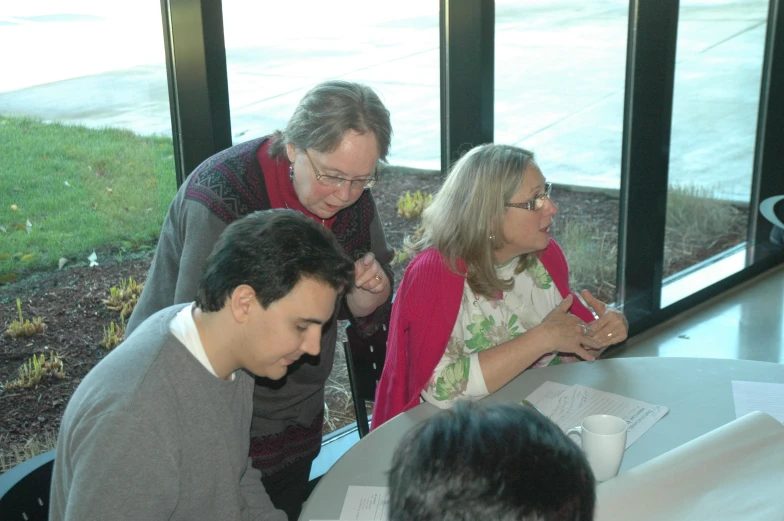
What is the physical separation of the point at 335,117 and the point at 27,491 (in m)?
1.06

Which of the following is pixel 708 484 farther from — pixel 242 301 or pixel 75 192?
pixel 75 192

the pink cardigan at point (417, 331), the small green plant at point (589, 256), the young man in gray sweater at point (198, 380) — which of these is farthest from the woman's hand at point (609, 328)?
the small green plant at point (589, 256)

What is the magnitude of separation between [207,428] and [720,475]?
3.09 feet

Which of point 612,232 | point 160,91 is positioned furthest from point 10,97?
point 612,232

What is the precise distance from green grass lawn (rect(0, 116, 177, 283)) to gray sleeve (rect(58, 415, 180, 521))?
3.63ft

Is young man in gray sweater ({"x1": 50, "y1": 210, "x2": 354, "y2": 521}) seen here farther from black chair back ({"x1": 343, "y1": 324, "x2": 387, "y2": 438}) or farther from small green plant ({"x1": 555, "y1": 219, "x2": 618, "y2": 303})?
small green plant ({"x1": 555, "y1": 219, "x2": 618, "y2": 303})

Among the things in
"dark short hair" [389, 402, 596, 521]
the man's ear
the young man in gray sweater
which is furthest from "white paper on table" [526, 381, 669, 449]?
"dark short hair" [389, 402, 596, 521]

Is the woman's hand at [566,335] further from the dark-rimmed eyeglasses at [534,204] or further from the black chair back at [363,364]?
the black chair back at [363,364]

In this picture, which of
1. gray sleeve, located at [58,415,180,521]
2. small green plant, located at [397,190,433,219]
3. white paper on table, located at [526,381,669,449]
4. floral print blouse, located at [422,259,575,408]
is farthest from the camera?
small green plant, located at [397,190,433,219]

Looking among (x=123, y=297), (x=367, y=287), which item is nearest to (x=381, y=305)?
(x=367, y=287)

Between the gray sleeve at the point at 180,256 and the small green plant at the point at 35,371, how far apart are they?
55cm

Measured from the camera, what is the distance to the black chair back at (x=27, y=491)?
165 cm

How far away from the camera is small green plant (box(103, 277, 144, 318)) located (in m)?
2.48

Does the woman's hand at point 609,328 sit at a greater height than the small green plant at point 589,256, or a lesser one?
greater
